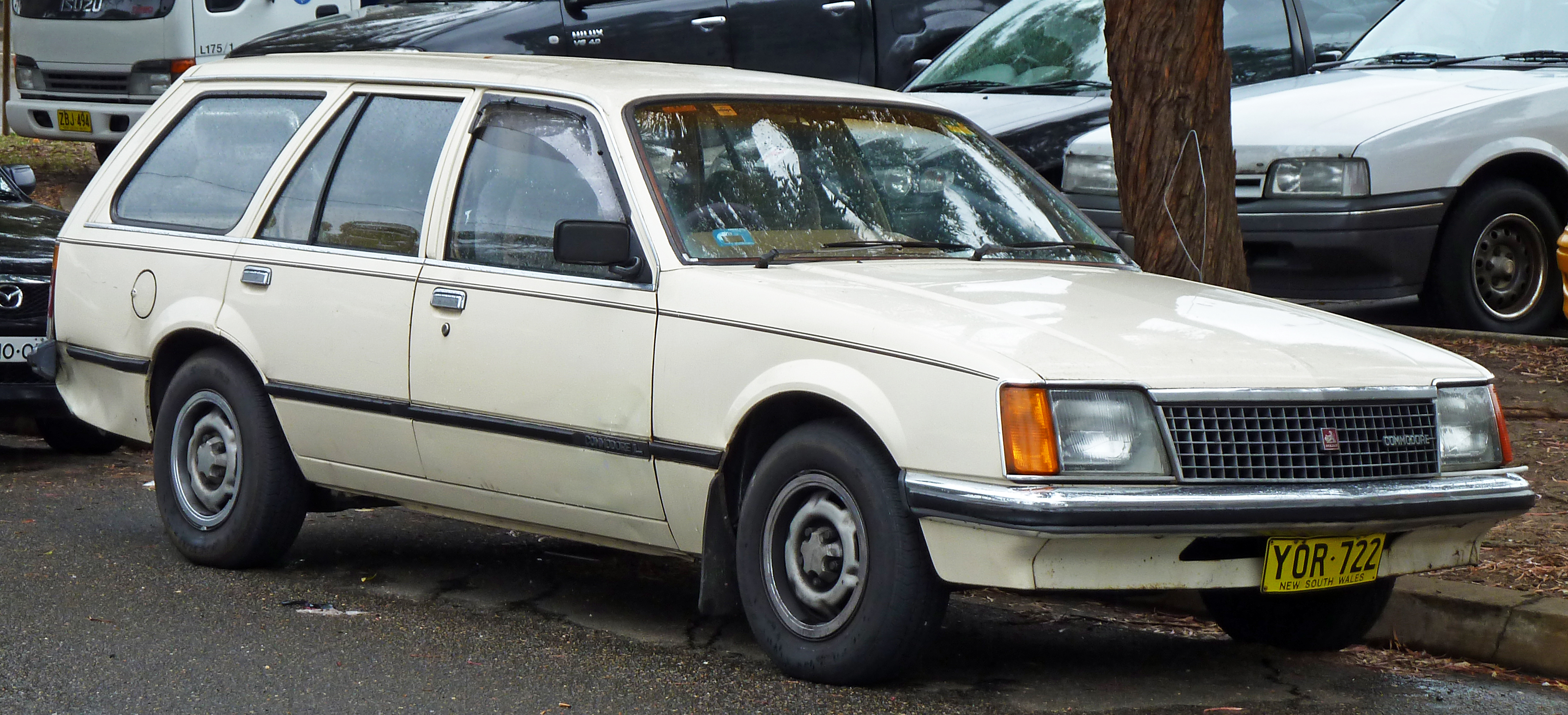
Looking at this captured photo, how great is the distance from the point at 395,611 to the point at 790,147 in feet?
5.79

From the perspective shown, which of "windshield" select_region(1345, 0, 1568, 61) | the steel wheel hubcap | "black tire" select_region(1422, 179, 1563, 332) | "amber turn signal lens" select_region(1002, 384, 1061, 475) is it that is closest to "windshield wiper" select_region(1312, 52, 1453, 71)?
"windshield" select_region(1345, 0, 1568, 61)

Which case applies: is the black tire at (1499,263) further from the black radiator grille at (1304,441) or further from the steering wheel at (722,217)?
the steering wheel at (722,217)

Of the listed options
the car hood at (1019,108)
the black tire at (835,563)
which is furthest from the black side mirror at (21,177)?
the black tire at (835,563)

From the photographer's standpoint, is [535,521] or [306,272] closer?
[535,521]

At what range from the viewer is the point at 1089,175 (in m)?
9.24

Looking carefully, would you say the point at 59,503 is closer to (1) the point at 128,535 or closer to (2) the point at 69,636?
(1) the point at 128,535

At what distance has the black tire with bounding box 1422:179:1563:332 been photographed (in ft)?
29.3

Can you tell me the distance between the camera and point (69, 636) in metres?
5.05

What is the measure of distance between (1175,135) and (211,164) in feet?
11.4

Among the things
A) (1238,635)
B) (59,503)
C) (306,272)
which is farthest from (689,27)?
(1238,635)

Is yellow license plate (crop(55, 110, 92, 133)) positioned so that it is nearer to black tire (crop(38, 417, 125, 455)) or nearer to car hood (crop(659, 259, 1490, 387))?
black tire (crop(38, 417, 125, 455))

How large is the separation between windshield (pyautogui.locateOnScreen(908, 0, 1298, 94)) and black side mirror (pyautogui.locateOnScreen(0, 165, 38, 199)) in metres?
4.68

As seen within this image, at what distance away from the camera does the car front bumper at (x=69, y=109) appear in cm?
1435

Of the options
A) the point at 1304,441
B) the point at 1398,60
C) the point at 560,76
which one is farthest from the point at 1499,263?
the point at 560,76
